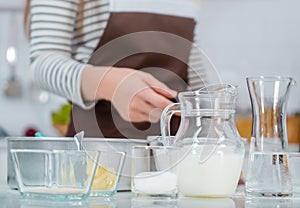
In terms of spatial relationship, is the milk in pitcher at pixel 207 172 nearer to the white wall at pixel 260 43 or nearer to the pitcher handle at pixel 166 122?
the pitcher handle at pixel 166 122

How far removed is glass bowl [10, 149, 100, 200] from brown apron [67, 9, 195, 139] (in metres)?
0.32

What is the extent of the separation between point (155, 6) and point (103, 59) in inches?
11.7

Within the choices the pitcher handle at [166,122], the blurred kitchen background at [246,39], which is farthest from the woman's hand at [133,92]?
the blurred kitchen background at [246,39]

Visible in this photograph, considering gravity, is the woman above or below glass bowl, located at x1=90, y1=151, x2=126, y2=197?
above

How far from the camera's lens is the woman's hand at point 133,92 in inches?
41.9

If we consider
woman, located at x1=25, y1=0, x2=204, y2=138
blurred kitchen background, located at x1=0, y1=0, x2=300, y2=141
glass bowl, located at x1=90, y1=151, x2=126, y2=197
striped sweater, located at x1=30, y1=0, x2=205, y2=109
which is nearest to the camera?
glass bowl, located at x1=90, y1=151, x2=126, y2=197

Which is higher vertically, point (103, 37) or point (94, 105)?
point (103, 37)

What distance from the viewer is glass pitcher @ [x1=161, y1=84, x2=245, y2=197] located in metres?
0.82

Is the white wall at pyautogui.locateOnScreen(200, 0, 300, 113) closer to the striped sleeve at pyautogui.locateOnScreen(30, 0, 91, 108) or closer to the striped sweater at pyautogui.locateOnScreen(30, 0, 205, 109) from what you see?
the striped sweater at pyautogui.locateOnScreen(30, 0, 205, 109)

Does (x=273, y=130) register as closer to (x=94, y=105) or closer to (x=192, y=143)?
(x=192, y=143)

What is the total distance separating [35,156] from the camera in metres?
0.84

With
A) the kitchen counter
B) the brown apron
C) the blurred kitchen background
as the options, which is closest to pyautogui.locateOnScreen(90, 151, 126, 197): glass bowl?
the kitchen counter

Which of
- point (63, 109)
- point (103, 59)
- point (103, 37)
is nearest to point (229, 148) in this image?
point (103, 59)

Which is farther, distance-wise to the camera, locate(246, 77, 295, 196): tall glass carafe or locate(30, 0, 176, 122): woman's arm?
locate(30, 0, 176, 122): woman's arm
